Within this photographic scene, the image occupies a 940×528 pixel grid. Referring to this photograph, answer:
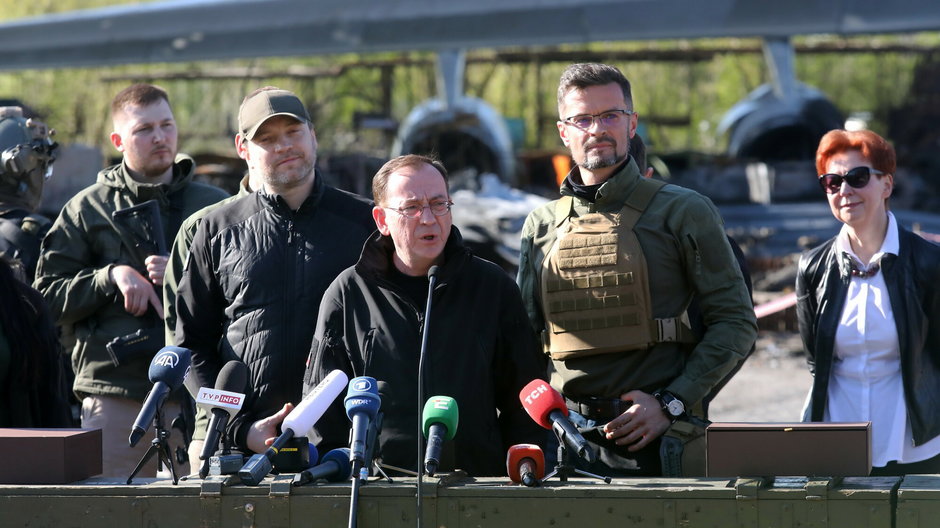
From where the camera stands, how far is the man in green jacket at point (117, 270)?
217 inches

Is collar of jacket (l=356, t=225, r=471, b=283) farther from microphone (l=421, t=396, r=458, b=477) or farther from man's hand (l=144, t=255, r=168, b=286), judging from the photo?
man's hand (l=144, t=255, r=168, b=286)

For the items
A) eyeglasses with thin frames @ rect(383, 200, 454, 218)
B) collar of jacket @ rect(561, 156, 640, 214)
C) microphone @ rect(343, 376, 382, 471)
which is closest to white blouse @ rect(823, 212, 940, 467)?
collar of jacket @ rect(561, 156, 640, 214)

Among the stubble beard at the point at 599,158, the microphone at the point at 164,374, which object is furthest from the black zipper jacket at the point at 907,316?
the microphone at the point at 164,374

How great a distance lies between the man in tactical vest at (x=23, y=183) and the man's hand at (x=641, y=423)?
2951 mm

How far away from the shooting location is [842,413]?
4.80 meters

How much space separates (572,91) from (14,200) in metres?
3.04

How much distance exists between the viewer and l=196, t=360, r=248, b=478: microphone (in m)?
3.34

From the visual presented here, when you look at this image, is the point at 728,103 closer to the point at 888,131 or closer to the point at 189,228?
the point at 888,131

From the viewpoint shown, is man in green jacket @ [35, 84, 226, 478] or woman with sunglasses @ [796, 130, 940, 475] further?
man in green jacket @ [35, 84, 226, 478]

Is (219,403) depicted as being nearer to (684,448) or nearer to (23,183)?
(684,448)

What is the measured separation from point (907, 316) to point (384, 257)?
200 centimetres

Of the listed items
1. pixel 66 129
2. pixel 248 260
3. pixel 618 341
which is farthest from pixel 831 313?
pixel 66 129

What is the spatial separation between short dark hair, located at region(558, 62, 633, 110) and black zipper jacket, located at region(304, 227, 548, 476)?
2.29 ft

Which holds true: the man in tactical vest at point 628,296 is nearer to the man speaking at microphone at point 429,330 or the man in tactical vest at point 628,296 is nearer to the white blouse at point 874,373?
the man speaking at microphone at point 429,330
